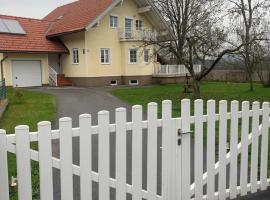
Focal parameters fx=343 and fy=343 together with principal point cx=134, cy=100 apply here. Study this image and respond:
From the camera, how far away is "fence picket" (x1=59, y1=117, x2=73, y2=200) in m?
Answer: 3.01

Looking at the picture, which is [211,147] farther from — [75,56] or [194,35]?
[75,56]

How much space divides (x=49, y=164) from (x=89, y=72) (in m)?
25.7

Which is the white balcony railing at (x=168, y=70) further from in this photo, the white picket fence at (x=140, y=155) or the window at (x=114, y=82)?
the white picket fence at (x=140, y=155)

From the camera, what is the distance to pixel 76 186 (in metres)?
4.64

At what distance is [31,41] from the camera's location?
2803 centimetres

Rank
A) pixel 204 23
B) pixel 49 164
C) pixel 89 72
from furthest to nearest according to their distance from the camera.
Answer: pixel 89 72, pixel 204 23, pixel 49 164

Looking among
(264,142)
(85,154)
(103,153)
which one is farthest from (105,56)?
(85,154)

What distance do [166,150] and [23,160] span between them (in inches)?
59.8

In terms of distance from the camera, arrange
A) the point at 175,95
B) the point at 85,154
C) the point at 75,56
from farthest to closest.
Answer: the point at 75,56 → the point at 175,95 → the point at 85,154

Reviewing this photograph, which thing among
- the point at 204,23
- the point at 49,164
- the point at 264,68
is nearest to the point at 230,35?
the point at 204,23

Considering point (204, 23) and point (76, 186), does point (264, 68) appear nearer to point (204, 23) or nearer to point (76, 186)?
point (204, 23)

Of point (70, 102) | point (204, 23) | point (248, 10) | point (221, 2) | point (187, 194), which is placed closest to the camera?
point (187, 194)

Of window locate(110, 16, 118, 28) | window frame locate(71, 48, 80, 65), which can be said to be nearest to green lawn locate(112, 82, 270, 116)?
window frame locate(71, 48, 80, 65)

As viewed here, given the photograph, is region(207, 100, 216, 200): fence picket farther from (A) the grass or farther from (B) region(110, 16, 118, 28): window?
(B) region(110, 16, 118, 28): window
